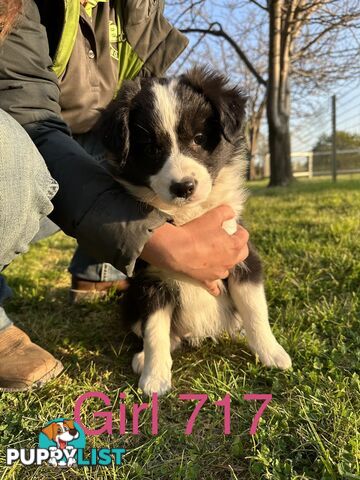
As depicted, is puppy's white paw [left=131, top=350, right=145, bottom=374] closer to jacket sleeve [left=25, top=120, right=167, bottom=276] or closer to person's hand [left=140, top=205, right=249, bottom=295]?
person's hand [left=140, top=205, right=249, bottom=295]

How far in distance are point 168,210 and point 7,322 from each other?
88 centimetres

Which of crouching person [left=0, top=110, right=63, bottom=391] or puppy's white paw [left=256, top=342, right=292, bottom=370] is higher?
crouching person [left=0, top=110, right=63, bottom=391]

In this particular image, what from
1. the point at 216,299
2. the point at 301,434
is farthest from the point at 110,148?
the point at 301,434

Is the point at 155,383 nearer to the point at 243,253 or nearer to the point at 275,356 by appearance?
the point at 275,356

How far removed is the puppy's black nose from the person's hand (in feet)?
0.42

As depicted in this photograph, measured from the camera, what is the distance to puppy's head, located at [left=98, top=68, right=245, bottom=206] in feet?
5.77

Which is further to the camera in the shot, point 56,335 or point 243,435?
point 56,335

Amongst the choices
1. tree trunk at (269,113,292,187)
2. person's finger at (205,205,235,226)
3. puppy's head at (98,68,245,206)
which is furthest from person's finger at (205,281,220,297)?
tree trunk at (269,113,292,187)

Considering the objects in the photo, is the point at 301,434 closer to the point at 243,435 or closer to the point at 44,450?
the point at 243,435

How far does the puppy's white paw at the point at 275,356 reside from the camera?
1.76 metres

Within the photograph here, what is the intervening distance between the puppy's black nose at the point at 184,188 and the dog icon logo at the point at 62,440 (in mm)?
875

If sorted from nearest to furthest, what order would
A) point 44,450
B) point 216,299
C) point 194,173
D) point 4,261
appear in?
point 44,450 < point 4,261 < point 194,173 < point 216,299

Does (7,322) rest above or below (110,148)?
below

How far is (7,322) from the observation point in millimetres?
1976
